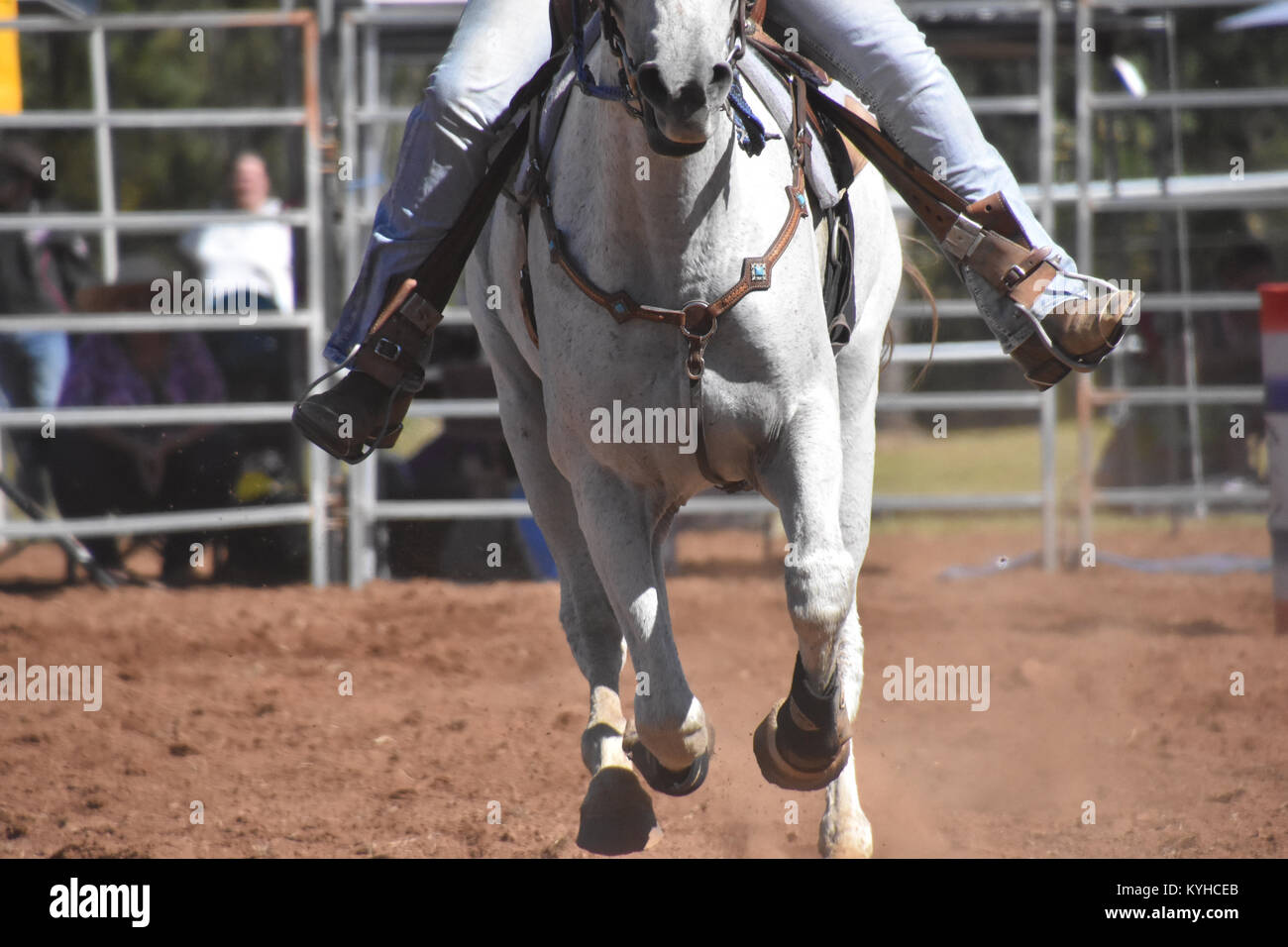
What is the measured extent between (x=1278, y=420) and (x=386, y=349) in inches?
197

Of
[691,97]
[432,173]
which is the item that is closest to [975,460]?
[432,173]

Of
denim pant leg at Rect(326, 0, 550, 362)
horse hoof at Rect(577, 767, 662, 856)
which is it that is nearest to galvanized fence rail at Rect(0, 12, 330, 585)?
denim pant leg at Rect(326, 0, 550, 362)

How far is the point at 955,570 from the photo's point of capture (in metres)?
8.91

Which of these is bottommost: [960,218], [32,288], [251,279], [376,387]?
[376,387]

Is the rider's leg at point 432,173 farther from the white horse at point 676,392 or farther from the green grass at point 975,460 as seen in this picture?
the green grass at point 975,460

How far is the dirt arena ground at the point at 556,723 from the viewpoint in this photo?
431 cm

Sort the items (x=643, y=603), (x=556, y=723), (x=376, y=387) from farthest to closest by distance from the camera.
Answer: (x=556, y=723) < (x=376, y=387) < (x=643, y=603)

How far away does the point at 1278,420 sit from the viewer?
700 centimetres

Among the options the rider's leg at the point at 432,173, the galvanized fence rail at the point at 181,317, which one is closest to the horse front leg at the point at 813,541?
the rider's leg at the point at 432,173

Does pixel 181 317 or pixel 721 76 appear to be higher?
pixel 181 317

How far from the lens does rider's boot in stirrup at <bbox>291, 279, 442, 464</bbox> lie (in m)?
3.76

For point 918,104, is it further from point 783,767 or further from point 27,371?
point 27,371

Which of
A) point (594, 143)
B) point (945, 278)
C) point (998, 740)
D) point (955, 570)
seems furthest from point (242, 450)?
point (945, 278)
